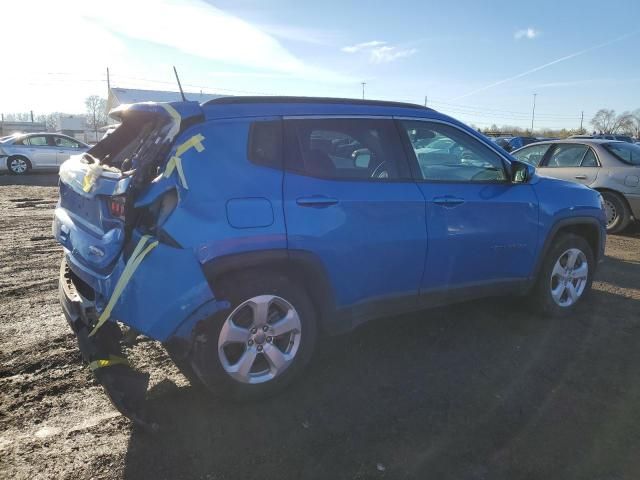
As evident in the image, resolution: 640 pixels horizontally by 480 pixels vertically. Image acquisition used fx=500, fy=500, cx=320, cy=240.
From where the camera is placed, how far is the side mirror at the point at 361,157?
11.5 ft

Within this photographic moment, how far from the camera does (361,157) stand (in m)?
3.54

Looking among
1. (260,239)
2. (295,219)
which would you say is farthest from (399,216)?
(260,239)

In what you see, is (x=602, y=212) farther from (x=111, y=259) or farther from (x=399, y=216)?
(x=111, y=259)

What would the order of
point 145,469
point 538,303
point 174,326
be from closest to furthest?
point 145,469
point 174,326
point 538,303

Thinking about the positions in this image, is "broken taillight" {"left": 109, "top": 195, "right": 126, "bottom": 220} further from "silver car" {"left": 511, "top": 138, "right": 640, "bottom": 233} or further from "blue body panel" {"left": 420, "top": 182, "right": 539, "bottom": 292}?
"silver car" {"left": 511, "top": 138, "right": 640, "bottom": 233}

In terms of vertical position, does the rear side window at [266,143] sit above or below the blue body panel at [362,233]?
above

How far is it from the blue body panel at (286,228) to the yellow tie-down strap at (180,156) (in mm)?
20

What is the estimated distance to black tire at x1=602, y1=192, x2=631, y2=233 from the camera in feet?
27.5

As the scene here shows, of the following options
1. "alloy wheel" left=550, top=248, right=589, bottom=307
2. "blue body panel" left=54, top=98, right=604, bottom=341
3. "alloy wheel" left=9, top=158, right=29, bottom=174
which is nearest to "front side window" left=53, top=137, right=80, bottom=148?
"alloy wheel" left=9, top=158, right=29, bottom=174

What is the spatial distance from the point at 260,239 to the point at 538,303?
9.81 feet

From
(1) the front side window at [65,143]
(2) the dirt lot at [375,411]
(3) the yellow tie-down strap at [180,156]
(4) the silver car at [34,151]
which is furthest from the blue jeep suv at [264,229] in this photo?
(1) the front side window at [65,143]

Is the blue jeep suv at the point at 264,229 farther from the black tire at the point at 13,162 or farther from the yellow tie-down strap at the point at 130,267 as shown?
the black tire at the point at 13,162

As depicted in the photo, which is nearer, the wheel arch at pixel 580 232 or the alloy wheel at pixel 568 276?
the wheel arch at pixel 580 232

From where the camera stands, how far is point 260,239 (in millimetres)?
2900
